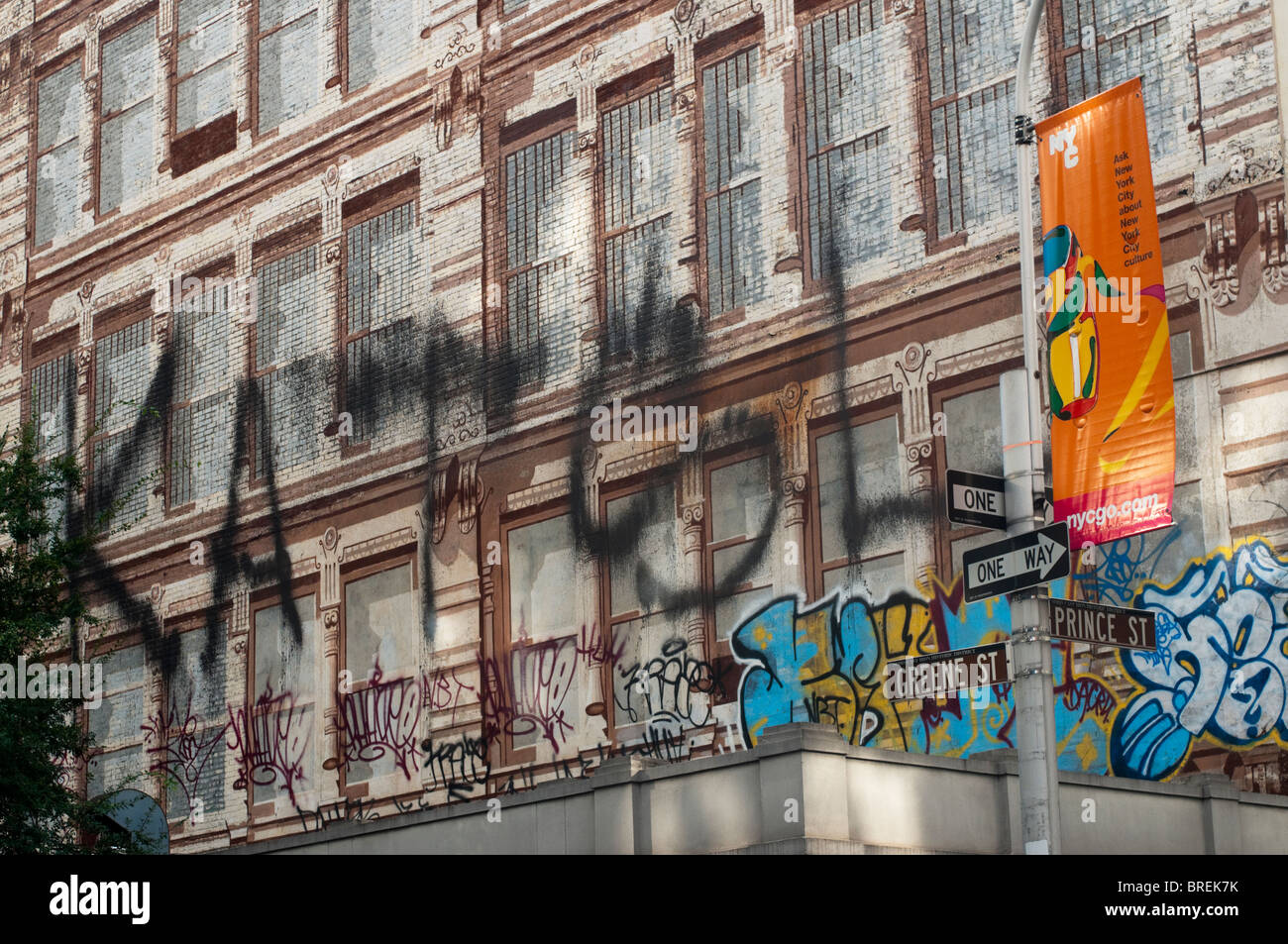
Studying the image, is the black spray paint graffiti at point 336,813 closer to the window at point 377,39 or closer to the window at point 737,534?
the window at point 737,534

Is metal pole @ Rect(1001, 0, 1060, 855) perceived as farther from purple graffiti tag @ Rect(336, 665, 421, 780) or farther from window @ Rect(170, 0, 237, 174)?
window @ Rect(170, 0, 237, 174)

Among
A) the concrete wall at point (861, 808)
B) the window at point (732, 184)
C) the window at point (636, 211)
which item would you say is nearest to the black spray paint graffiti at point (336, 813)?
the window at point (636, 211)

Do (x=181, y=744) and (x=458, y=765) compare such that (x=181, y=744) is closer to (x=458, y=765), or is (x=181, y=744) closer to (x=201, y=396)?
(x=201, y=396)

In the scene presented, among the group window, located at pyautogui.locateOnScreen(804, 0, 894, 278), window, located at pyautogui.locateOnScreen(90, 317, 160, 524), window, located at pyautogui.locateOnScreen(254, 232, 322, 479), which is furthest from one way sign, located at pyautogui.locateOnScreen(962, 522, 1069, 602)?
window, located at pyautogui.locateOnScreen(90, 317, 160, 524)

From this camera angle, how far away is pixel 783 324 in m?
22.0

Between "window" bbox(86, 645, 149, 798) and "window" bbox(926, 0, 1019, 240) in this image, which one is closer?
"window" bbox(926, 0, 1019, 240)

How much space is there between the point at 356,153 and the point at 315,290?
2.26 metres

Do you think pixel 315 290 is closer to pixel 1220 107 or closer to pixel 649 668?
pixel 649 668

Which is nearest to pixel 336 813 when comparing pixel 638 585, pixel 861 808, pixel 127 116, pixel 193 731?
pixel 193 731

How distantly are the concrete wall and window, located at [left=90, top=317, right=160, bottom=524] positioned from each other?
15287 mm

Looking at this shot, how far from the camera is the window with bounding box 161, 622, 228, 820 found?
28062 millimetres

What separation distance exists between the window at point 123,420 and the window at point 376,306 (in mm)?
5242

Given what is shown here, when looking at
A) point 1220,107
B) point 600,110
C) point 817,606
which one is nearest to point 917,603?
point 817,606

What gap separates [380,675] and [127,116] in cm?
1275
